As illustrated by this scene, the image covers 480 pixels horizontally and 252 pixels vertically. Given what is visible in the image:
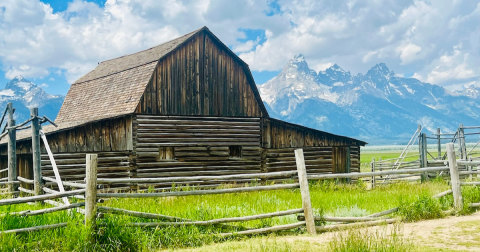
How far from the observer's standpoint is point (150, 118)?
18.8m

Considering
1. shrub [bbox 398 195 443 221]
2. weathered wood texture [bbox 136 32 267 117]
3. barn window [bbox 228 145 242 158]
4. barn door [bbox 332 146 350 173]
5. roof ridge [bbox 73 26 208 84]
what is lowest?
shrub [bbox 398 195 443 221]

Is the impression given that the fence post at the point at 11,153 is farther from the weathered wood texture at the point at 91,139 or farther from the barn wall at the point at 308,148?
the barn wall at the point at 308,148

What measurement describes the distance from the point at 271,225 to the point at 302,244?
139 centimetres

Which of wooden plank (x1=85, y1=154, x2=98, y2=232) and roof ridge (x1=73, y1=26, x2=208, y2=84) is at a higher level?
roof ridge (x1=73, y1=26, x2=208, y2=84)

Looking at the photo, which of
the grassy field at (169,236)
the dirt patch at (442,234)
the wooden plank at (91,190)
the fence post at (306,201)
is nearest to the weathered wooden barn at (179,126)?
the grassy field at (169,236)

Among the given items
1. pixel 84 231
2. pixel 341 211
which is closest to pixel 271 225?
pixel 341 211

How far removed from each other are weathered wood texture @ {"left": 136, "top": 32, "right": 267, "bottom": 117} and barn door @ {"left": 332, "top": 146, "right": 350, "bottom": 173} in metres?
5.08

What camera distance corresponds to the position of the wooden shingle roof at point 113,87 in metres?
19.2

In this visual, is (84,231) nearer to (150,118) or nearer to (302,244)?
(302,244)

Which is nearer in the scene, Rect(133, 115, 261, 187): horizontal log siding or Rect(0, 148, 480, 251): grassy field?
Rect(0, 148, 480, 251): grassy field

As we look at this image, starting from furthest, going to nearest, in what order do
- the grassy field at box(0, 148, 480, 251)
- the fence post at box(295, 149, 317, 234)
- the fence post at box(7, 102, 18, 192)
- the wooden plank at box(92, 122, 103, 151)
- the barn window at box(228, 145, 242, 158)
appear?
1. the barn window at box(228, 145, 242, 158)
2. the wooden plank at box(92, 122, 103, 151)
3. the fence post at box(7, 102, 18, 192)
4. the fence post at box(295, 149, 317, 234)
5. the grassy field at box(0, 148, 480, 251)

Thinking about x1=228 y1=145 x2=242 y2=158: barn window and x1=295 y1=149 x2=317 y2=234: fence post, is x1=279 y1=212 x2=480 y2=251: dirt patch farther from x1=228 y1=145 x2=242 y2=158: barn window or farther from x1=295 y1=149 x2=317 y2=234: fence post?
x1=228 y1=145 x2=242 y2=158: barn window

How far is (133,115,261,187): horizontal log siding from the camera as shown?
1873cm

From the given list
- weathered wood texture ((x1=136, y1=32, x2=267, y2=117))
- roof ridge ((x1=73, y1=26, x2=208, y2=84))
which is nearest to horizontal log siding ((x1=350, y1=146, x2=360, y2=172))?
weathered wood texture ((x1=136, y1=32, x2=267, y2=117))
